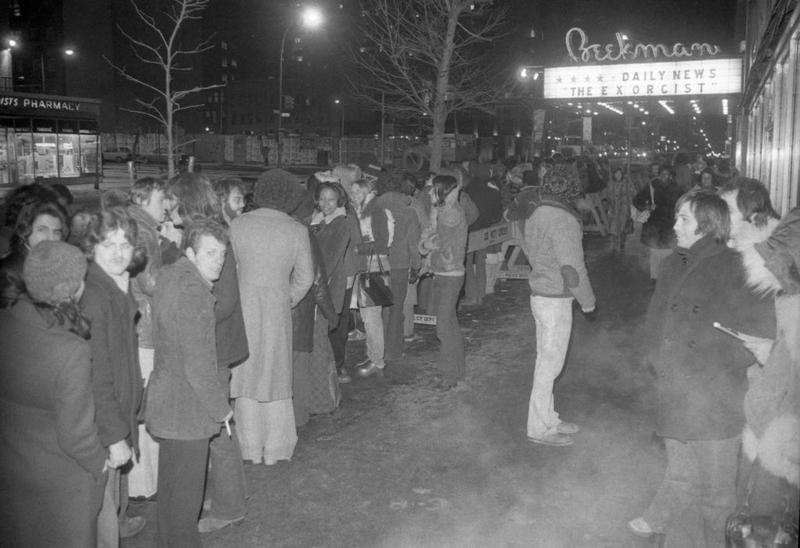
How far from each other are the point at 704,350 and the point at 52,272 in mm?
3008

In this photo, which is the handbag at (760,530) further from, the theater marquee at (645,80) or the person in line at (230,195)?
the theater marquee at (645,80)

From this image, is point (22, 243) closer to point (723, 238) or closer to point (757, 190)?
point (723, 238)

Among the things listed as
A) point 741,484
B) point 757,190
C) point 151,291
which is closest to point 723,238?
point 757,190

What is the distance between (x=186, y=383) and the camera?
12.6 ft

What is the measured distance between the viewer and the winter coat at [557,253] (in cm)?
552

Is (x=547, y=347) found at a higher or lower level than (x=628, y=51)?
lower

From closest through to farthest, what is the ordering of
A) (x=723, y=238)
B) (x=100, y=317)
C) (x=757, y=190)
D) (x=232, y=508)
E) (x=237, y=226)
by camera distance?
(x=100, y=317), (x=723, y=238), (x=757, y=190), (x=232, y=508), (x=237, y=226)

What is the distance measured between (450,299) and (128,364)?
4.14 m

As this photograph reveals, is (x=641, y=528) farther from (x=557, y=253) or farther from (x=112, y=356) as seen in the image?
(x=112, y=356)

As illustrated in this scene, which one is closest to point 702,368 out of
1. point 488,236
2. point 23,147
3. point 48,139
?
point 488,236

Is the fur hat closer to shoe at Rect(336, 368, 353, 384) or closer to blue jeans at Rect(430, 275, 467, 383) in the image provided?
blue jeans at Rect(430, 275, 467, 383)

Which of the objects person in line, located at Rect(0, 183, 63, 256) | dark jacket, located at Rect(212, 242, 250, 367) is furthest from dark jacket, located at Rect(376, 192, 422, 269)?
person in line, located at Rect(0, 183, 63, 256)

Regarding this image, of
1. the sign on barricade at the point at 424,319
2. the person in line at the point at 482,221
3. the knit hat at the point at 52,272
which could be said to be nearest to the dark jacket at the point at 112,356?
the knit hat at the point at 52,272

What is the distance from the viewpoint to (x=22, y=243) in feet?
14.5
